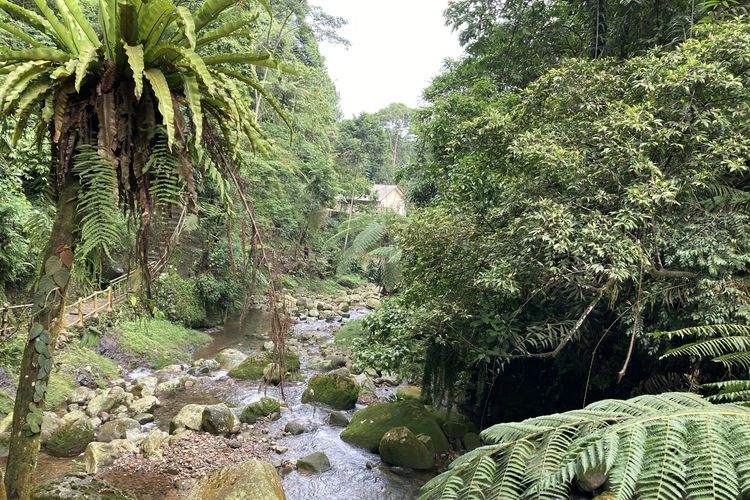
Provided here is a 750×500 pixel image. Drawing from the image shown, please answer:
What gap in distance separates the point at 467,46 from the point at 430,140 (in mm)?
3315

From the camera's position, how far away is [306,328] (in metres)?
15.7

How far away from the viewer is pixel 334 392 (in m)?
8.80

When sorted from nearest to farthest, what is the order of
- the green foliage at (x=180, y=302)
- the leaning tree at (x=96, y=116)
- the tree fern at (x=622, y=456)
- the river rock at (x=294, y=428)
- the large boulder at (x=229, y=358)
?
1. the tree fern at (x=622, y=456)
2. the leaning tree at (x=96, y=116)
3. the river rock at (x=294, y=428)
4. the large boulder at (x=229, y=358)
5. the green foliage at (x=180, y=302)

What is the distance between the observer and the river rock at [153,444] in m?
6.00

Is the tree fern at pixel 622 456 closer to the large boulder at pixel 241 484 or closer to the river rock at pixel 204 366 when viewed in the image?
the large boulder at pixel 241 484

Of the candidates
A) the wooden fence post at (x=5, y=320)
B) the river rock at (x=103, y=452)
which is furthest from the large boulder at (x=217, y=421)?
the wooden fence post at (x=5, y=320)

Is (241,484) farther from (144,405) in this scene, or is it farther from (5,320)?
(5,320)

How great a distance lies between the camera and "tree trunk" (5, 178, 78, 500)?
69.2 inches

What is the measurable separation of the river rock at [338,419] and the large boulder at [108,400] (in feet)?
11.7

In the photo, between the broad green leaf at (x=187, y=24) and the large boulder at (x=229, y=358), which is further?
the large boulder at (x=229, y=358)

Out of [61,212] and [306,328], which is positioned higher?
[61,212]

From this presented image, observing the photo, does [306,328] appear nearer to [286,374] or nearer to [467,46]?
[467,46]

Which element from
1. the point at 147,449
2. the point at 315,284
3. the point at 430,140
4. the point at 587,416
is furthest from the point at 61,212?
the point at 315,284

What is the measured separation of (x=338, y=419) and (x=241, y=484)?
3781 millimetres
